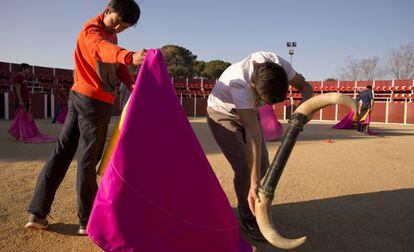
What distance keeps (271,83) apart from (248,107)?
201mm

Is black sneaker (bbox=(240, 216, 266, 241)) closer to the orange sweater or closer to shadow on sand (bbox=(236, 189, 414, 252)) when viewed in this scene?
shadow on sand (bbox=(236, 189, 414, 252))

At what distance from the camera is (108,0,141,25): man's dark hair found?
1910 mm

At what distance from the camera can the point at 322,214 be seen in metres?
2.68

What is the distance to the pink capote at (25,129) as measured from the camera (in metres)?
6.24

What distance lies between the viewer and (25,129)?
6.35 meters

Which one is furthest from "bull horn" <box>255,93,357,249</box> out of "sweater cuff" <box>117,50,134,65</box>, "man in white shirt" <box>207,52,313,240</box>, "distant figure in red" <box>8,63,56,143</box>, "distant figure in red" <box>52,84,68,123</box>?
"distant figure in red" <box>52,84,68,123</box>

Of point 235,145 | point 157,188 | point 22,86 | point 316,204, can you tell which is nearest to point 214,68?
point 22,86

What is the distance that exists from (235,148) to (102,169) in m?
0.78

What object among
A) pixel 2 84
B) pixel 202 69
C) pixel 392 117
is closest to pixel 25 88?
pixel 2 84

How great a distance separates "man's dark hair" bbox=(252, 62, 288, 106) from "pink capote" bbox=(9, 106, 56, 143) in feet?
17.9

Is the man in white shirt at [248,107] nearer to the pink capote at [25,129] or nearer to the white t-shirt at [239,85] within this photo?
the white t-shirt at [239,85]

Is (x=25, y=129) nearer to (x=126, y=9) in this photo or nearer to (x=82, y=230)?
(x=82, y=230)

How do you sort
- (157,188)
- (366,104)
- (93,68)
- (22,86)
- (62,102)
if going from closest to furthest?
(157,188), (93,68), (22,86), (366,104), (62,102)

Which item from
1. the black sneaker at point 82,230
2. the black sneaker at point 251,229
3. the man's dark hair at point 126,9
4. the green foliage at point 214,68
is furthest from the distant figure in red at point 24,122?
the green foliage at point 214,68
